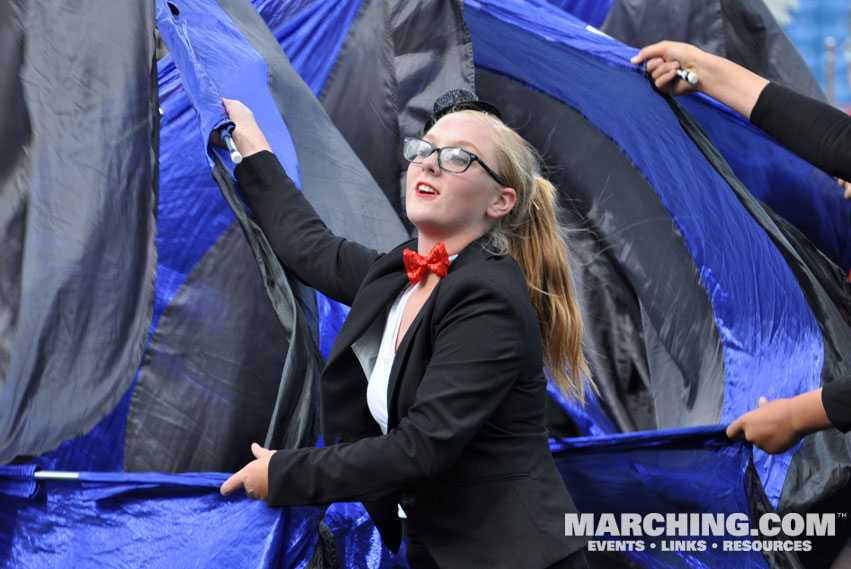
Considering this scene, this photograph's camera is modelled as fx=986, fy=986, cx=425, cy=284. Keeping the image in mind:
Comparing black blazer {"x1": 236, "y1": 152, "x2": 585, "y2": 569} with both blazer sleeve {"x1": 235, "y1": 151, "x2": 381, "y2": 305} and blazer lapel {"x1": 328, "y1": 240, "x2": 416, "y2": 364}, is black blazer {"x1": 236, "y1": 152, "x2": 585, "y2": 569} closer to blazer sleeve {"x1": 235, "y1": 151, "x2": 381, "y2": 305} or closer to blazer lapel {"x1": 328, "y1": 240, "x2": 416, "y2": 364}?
blazer lapel {"x1": 328, "y1": 240, "x2": 416, "y2": 364}

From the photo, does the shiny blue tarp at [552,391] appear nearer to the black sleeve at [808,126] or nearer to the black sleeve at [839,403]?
the black sleeve at [839,403]

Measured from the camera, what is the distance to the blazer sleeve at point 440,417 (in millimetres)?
1286

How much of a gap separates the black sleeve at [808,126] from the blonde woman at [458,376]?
1.87 feet

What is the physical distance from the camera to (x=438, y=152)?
4.83 ft

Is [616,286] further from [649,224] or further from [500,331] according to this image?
[500,331]

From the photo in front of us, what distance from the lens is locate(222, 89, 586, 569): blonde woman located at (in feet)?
4.28

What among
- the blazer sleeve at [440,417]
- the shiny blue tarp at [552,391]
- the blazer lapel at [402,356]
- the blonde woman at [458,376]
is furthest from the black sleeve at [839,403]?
the blazer lapel at [402,356]

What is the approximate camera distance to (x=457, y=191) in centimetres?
147

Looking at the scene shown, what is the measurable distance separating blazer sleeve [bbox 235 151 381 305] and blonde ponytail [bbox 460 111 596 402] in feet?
0.88

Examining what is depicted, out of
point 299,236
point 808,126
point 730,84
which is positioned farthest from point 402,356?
point 730,84

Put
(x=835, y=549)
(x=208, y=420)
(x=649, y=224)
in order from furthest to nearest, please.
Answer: (x=649, y=224), (x=208, y=420), (x=835, y=549)

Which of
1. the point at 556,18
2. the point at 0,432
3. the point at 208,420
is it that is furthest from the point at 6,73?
the point at 556,18

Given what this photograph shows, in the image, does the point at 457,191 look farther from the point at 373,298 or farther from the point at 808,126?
the point at 808,126

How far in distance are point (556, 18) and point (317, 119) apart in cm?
75
